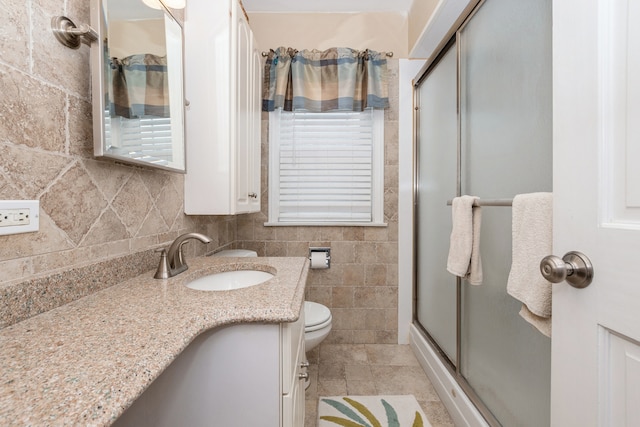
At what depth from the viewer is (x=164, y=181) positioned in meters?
1.28

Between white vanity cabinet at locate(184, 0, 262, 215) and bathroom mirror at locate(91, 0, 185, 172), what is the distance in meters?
0.09

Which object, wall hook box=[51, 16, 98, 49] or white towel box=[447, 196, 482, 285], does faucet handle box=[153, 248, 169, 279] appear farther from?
white towel box=[447, 196, 482, 285]

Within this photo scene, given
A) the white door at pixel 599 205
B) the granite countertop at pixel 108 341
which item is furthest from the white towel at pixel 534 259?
the granite countertop at pixel 108 341

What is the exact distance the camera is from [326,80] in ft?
6.88

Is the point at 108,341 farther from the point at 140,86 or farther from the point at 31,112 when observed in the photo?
the point at 140,86

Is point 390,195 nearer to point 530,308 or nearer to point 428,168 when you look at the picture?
point 428,168

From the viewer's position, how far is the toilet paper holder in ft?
7.00

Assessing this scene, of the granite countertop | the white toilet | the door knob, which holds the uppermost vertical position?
the door knob

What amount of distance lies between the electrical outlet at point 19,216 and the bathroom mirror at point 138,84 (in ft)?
0.71

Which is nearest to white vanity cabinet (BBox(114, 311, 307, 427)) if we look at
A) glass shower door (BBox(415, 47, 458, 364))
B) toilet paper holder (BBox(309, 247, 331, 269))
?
glass shower door (BBox(415, 47, 458, 364))

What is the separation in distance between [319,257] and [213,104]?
1.26 metres

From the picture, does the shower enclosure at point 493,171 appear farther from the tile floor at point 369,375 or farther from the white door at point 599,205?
the white door at point 599,205

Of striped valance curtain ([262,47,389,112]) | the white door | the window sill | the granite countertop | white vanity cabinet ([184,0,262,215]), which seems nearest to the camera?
the granite countertop

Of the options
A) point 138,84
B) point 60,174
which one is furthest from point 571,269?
point 138,84
